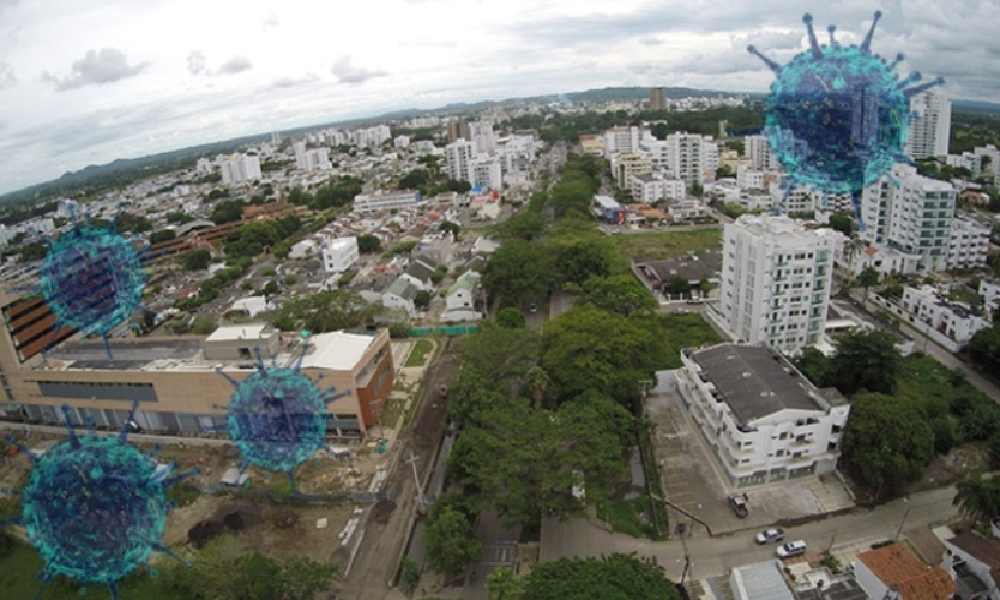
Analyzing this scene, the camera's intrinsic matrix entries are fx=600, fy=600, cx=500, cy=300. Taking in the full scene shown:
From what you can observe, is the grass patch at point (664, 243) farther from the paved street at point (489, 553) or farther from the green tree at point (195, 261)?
the green tree at point (195, 261)

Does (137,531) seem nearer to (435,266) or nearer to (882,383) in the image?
(882,383)

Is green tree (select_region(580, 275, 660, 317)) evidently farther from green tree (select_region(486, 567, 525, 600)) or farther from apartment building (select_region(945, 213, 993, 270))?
apartment building (select_region(945, 213, 993, 270))

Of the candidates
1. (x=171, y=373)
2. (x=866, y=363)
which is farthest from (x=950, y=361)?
(x=171, y=373)

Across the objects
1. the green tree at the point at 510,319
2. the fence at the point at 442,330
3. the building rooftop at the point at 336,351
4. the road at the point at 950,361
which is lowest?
the road at the point at 950,361

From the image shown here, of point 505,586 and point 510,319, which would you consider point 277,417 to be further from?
point 510,319

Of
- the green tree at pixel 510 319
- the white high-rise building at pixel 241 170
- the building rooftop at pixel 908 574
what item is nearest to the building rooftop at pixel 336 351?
the green tree at pixel 510 319

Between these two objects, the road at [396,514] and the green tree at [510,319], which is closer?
the road at [396,514]
